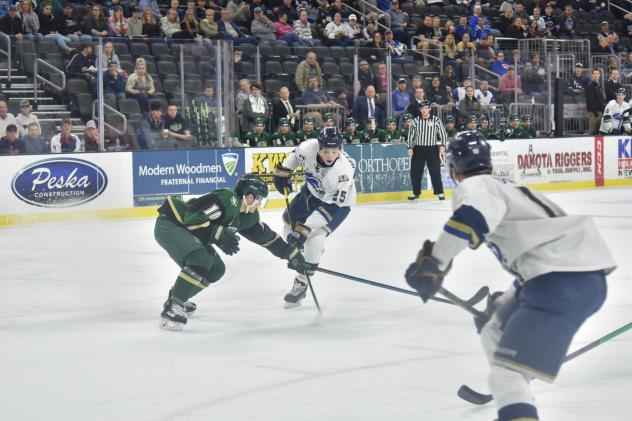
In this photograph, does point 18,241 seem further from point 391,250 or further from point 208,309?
point 208,309

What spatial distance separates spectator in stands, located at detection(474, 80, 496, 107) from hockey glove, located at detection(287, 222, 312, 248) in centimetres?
1060


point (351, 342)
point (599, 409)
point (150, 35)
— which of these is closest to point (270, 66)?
point (150, 35)

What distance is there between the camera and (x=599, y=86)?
1831 centimetres

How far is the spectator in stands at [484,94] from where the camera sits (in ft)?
55.7

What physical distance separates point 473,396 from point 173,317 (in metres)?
2.39

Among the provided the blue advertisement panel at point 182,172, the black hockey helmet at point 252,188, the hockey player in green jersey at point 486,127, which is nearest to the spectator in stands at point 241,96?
the blue advertisement panel at point 182,172

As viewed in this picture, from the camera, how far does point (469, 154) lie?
11.6 feet

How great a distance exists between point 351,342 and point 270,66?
9.34 metres

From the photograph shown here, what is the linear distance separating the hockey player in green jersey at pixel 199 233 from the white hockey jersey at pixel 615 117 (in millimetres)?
12755

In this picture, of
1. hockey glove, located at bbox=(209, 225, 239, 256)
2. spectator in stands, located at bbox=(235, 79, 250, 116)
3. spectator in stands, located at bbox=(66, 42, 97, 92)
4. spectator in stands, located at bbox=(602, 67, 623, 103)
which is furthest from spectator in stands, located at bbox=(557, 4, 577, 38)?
hockey glove, located at bbox=(209, 225, 239, 256)

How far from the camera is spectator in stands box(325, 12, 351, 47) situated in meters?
17.0

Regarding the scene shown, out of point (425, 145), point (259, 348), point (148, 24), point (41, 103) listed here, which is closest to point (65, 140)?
point (41, 103)

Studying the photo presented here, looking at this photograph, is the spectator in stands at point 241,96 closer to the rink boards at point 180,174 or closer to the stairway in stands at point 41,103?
the rink boards at point 180,174

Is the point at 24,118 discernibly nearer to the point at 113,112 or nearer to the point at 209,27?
the point at 113,112
